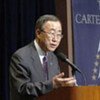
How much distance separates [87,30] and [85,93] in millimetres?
1878

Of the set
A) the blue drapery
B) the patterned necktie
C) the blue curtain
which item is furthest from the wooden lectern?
the blue curtain

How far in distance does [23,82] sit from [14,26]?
2046mm

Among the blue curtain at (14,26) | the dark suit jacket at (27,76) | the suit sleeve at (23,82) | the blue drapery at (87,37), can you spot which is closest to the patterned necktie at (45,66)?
the dark suit jacket at (27,76)

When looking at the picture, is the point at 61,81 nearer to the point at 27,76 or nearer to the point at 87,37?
the point at 27,76

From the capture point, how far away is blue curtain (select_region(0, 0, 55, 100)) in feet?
13.5

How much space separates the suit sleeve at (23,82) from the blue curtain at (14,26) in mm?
1783

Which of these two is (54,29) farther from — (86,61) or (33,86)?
(86,61)

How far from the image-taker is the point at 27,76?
229 cm

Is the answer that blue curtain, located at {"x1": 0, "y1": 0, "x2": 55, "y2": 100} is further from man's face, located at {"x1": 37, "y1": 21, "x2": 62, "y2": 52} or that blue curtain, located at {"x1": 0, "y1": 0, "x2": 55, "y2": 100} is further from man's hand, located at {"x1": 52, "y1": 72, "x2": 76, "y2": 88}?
man's hand, located at {"x1": 52, "y1": 72, "x2": 76, "y2": 88}

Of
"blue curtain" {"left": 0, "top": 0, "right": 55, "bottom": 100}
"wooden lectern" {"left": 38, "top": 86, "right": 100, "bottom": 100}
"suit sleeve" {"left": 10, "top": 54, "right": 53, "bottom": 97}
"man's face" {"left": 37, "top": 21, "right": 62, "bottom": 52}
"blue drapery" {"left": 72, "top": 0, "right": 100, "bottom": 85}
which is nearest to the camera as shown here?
"wooden lectern" {"left": 38, "top": 86, "right": 100, "bottom": 100}

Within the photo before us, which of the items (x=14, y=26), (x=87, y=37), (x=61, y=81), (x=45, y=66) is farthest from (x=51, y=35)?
(x=14, y=26)

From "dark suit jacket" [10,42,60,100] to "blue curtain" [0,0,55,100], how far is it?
1688 mm

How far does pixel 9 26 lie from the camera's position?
4184mm

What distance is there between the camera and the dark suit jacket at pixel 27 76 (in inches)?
85.4
